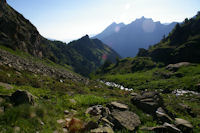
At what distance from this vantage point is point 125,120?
8.41 meters

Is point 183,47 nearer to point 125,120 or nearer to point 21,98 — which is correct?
point 125,120

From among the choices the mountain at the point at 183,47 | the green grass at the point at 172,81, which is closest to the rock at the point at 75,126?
the green grass at the point at 172,81

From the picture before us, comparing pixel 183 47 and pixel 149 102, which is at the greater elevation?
pixel 183 47

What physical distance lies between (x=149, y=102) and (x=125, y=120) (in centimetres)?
429

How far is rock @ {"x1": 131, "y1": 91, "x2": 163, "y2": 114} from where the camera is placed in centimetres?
1114

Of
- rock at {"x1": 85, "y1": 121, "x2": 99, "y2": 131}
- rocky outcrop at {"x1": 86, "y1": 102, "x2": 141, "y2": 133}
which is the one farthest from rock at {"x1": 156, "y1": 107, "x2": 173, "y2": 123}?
rock at {"x1": 85, "y1": 121, "x2": 99, "y2": 131}

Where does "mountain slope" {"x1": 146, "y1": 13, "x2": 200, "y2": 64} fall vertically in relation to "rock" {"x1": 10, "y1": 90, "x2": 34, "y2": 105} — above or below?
above

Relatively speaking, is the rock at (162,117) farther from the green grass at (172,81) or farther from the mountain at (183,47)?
the mountain at (183,47)

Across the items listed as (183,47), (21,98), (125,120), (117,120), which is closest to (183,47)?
(183,47)

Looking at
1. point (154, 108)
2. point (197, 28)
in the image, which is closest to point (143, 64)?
point (197, 28)

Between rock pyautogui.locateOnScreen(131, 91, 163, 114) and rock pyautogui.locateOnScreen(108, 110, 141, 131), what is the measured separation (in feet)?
8.70

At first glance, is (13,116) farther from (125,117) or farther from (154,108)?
(154,108)

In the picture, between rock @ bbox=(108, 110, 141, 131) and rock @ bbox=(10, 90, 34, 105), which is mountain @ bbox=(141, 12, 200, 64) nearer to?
rock @ bbox=(108, 110, 141, 131)

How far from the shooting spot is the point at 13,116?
5852 mm
